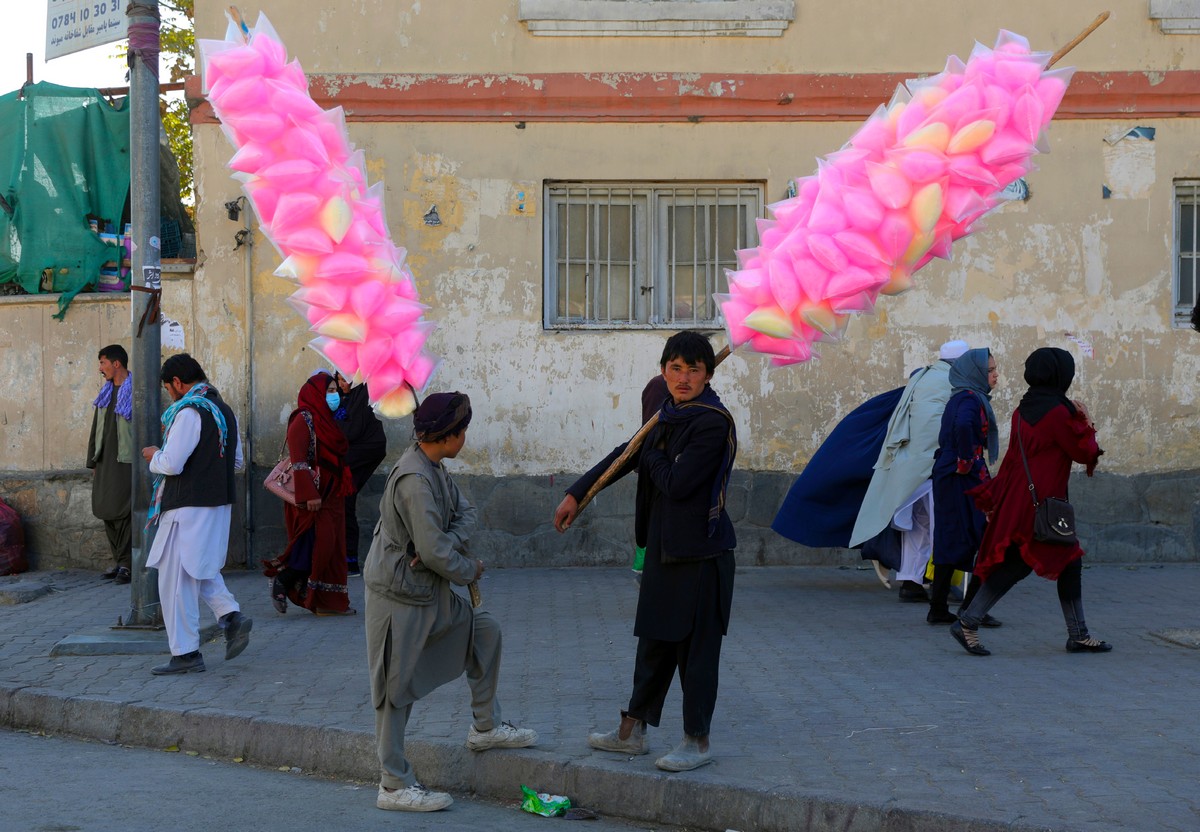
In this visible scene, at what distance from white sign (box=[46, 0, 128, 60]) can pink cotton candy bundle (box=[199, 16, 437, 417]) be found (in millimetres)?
3673

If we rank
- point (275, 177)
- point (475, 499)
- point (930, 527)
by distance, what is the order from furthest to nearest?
1. point (475, 499)
2. point (930, 527)
3. point (275, 177)

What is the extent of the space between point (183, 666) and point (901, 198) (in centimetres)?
459

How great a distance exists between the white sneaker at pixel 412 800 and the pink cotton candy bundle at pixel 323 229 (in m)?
1.48

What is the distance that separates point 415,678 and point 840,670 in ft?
9.33

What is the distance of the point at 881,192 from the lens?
498 cm

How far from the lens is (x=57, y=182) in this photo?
11703mm

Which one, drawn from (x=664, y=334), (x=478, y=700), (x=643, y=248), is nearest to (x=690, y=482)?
(x=478, y=700)

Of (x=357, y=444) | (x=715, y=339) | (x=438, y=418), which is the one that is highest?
(x=715, y=339)

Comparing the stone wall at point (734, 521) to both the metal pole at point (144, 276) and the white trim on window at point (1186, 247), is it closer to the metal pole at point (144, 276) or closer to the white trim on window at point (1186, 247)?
the white trim on window at point (1186, 247)

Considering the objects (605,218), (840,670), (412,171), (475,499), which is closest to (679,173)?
(605,218)

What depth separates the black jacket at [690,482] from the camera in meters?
5.11

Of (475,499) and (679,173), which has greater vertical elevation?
(679,173)

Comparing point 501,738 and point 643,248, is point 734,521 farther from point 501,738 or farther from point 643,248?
point 501,738

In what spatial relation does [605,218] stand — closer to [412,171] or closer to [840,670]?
[412,171]
